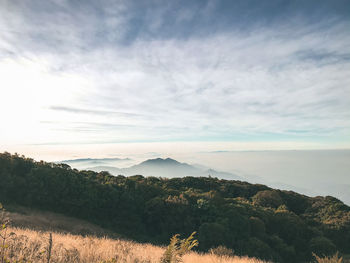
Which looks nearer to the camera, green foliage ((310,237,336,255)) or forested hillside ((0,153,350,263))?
forested hillside ((0,153,350,263))

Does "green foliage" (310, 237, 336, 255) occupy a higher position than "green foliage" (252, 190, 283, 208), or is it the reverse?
"green foliage" (252, 190, 283, 208)

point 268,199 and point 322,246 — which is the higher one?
point 268,199

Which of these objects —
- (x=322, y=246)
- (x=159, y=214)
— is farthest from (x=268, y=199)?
(x=159, y=214)

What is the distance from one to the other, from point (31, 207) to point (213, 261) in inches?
1034

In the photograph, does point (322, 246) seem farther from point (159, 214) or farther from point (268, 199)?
point (159, 214)

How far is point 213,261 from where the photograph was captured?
7996mm

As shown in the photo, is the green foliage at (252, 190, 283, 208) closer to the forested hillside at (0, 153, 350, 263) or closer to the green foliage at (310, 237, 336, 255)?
the forested hillside at (0, 153, 350, 263)

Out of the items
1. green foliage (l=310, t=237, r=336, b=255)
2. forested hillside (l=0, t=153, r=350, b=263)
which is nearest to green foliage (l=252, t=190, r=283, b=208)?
forested hillside (l=0, t=153, r=350, b=263)

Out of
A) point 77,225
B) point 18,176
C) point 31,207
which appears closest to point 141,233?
point 77,225

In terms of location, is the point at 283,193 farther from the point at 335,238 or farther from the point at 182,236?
the point at 182,236

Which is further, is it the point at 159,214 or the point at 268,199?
the point at 268,199

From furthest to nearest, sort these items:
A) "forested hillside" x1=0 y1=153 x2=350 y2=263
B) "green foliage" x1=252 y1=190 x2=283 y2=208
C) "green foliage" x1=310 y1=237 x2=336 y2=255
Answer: "green foliage" x1=252 y1=190 x2=283 y2=208
"green foliage" x1=310 y1=237 x2=336 y2=255
"forested hillside" x1=0 y1=153 x2=350 y2=263

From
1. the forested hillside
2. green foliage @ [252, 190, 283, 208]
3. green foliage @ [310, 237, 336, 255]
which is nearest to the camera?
the forested hillside

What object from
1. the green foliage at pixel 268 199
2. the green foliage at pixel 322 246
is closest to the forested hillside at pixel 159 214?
the green foliage at pixel 322 246
